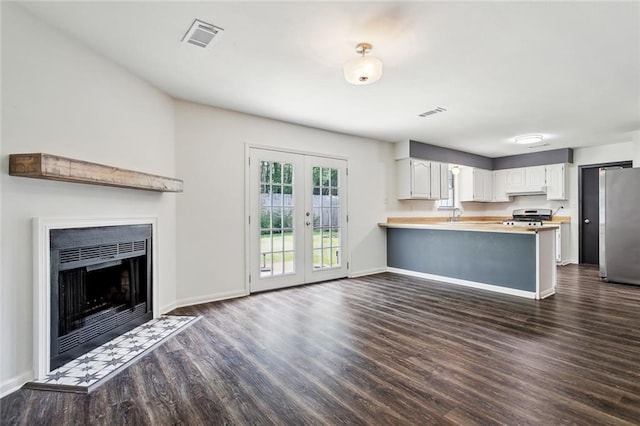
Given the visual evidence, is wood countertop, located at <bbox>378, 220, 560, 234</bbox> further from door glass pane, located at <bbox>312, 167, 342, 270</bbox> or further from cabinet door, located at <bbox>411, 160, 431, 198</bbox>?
door glass pane, located at <bbox>312, 167, 342, 270</bbox>

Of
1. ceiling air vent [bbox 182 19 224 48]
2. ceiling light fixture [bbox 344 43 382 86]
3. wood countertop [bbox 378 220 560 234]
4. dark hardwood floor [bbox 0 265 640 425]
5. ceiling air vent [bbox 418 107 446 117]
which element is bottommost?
dark hardwood floor [bbox 0 265 640 425]

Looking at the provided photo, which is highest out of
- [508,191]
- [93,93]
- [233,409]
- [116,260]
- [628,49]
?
[628,49]

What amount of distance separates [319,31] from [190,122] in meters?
2.17

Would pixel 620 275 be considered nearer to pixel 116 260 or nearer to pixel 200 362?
pixel 200 362

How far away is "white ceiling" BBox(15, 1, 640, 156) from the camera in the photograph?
2084mm

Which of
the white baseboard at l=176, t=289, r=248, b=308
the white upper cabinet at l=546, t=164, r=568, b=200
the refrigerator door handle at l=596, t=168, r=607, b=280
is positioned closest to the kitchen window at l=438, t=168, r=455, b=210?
the white upper cabinet at l=546, t=164, r=568, b=200

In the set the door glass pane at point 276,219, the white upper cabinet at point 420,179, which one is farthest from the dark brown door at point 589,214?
the door glass pane at point 276,219

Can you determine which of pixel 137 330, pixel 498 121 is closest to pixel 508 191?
pixel 498 121

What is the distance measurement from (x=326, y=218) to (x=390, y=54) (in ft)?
9.34

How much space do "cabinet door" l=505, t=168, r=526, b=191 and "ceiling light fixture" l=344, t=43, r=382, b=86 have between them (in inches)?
245

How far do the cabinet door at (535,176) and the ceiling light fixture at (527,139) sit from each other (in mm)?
1357

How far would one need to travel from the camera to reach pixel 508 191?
738 cm

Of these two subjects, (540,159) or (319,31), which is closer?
(319,31)

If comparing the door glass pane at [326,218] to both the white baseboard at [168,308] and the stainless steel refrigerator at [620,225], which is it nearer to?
the white baseboard at [168,308]
